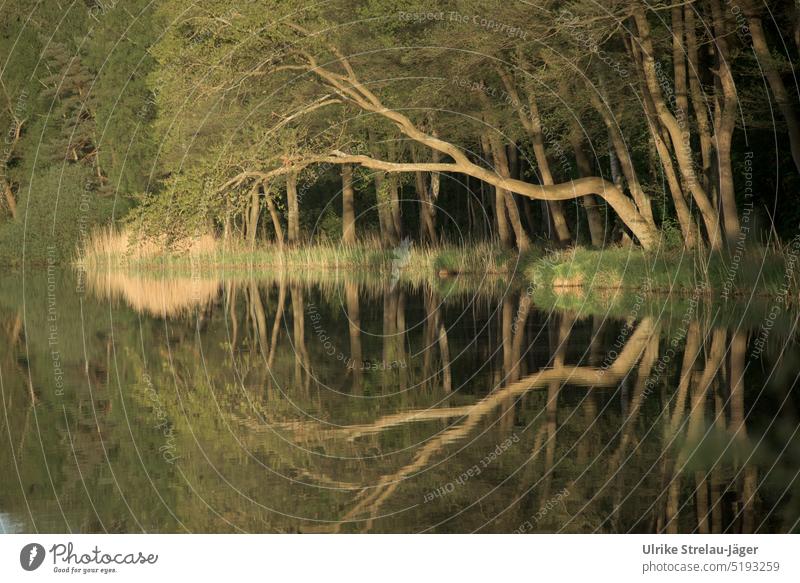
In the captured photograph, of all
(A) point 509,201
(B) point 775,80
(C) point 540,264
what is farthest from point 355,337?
(A) point 509,201

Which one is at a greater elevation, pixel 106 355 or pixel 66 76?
pixel 66 76

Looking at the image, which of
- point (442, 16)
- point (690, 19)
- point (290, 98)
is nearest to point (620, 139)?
point (690, 19)

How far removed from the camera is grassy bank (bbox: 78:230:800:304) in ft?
73.8

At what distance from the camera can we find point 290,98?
30.0 metres

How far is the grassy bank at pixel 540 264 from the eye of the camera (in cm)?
2248

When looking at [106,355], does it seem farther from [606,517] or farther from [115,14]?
[115,14]

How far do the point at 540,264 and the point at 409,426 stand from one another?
20.2 metres

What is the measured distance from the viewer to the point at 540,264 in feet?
98.4

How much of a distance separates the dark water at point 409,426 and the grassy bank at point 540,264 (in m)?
3.05

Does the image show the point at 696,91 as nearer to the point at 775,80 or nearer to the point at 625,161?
the point at 625,161

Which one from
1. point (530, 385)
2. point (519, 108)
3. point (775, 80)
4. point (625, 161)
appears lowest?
point (530, 385)

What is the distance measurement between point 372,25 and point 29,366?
2027 cm

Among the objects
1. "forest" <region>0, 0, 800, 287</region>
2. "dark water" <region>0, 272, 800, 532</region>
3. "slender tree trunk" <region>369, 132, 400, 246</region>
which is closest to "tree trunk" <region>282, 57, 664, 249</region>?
"forest" <region>0, 0, 800, 287</region>

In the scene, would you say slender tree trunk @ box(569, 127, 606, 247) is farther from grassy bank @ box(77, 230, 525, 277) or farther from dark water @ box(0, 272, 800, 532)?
dark water @ box(0, 272, 800, 532)
